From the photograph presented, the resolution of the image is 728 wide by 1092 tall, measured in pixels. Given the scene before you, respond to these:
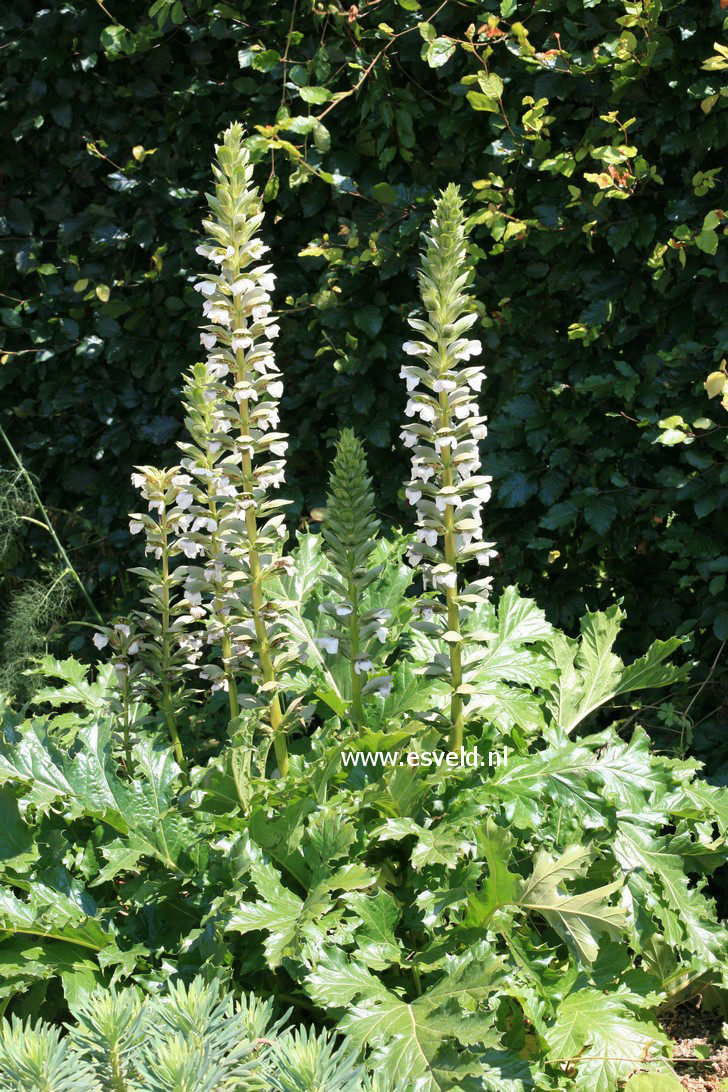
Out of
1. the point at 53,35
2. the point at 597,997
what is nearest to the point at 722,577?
the point at 597,997

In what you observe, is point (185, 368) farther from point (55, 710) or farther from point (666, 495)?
point (666, 495)

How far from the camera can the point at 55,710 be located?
15.2 ft

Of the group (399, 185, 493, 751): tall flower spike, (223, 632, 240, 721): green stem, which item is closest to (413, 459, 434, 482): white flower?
(399, 185, 493, 751): tall flower spike

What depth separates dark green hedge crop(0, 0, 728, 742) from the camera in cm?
320

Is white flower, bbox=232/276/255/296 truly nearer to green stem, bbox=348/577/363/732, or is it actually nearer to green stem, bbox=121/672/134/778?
green stem, bbox=348/577/363/732

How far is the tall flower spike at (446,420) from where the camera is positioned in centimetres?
233

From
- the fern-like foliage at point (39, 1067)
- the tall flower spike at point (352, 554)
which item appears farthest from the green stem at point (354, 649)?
the fern-like foliage at point (39, 1067)

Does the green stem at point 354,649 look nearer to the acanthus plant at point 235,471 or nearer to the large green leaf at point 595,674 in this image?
the acanthus plant at point 235,471

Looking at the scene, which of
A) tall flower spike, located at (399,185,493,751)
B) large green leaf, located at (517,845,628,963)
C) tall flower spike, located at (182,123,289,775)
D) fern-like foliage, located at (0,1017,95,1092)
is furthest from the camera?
tall flower spike, located at (182,123,289,775)

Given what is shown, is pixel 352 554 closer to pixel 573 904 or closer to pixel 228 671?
pixel 228 671

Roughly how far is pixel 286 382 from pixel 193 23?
1.39 meters

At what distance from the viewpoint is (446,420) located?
238 centimetres

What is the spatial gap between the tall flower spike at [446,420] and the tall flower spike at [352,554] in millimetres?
115

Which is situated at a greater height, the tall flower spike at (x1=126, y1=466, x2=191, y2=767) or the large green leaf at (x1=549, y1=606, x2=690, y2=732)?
the tall flower spike at (x1=126, y1=466, x2=191, y2=767)
